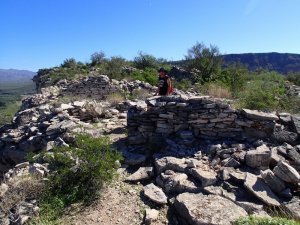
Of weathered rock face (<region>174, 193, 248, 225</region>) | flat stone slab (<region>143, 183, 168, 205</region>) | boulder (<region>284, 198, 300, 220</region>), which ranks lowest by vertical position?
flat stone slab (<region>143, 183, 168, 205</region>)

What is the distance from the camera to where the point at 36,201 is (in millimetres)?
4672

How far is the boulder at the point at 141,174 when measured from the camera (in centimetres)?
526

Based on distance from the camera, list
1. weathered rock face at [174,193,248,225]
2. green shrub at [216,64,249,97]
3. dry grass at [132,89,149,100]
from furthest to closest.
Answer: green shrub at [216,64,249,97] → dry grass at [132,89,149,100] → weathered rock face at [174,193,248,225]

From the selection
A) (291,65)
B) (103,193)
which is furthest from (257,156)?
(291,65)

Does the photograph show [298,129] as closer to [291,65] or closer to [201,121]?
[201,121]

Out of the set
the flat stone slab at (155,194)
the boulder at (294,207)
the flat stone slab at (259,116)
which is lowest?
the flat stone slab at (155,194)

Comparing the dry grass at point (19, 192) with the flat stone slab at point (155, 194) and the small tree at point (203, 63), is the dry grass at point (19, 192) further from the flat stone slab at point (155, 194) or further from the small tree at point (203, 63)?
the small tree at point (203, 63)

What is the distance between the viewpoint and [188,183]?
481 cm

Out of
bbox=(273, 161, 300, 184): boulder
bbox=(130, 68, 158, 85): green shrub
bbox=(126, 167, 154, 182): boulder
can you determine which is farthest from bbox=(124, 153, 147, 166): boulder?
bbox=(130, 68, 158, 85): green shrub

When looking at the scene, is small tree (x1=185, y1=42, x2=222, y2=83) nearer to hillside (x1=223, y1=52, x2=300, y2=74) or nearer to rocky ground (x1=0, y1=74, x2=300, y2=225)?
rocky ground (x1=0, y1=74, x2=300, y2=225)

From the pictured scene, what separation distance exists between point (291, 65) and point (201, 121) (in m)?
78.4

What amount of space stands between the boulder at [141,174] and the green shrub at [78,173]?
1.18ft

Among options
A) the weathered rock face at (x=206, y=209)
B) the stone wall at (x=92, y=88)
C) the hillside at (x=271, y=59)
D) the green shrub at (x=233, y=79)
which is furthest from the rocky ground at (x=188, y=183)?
the hillside at (x=271, y=59)

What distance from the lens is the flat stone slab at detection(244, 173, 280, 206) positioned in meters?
4.29
